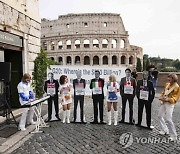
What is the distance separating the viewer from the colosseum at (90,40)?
70562mm

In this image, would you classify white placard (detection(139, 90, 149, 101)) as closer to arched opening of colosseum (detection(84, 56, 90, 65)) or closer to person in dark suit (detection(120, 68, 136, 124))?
person in dark suit (detection(120, 68, 136, 124))

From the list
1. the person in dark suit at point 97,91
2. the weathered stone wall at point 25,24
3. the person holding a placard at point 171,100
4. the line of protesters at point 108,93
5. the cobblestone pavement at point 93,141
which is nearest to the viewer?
the cobblestone pavement at point 93,141

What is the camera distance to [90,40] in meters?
70.8

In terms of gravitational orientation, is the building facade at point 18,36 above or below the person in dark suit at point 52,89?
above

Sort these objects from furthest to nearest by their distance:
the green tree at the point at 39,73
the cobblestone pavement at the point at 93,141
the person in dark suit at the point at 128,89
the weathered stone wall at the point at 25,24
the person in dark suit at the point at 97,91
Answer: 1. the green tree at the point at 39,73
2. the weathered stone wall at the point at 25,24
3. the person in dark suit at the point at 97,91
4. the person in dark suit at the point at 128,89
5. the cobblestone pavement at the point at 93,141

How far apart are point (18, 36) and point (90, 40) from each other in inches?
2421

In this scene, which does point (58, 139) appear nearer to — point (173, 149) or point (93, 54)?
Answer: point (173, 149)

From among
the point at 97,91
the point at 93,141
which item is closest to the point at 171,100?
the point at 93,141

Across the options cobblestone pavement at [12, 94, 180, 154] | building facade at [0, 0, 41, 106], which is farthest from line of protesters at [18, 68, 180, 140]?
building facade at [0, 0, 41, 106]

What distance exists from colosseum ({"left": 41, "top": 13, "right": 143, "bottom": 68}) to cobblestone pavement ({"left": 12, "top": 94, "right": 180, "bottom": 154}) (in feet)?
203

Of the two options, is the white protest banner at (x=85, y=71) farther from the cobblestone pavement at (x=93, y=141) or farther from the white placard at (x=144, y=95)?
the white placard at (x=144, y=95)

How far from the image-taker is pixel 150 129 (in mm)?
7676

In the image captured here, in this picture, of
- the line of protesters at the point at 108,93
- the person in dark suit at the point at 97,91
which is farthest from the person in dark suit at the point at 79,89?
the person in dark suit at the point at 97,91

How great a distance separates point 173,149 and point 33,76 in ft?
23.1
